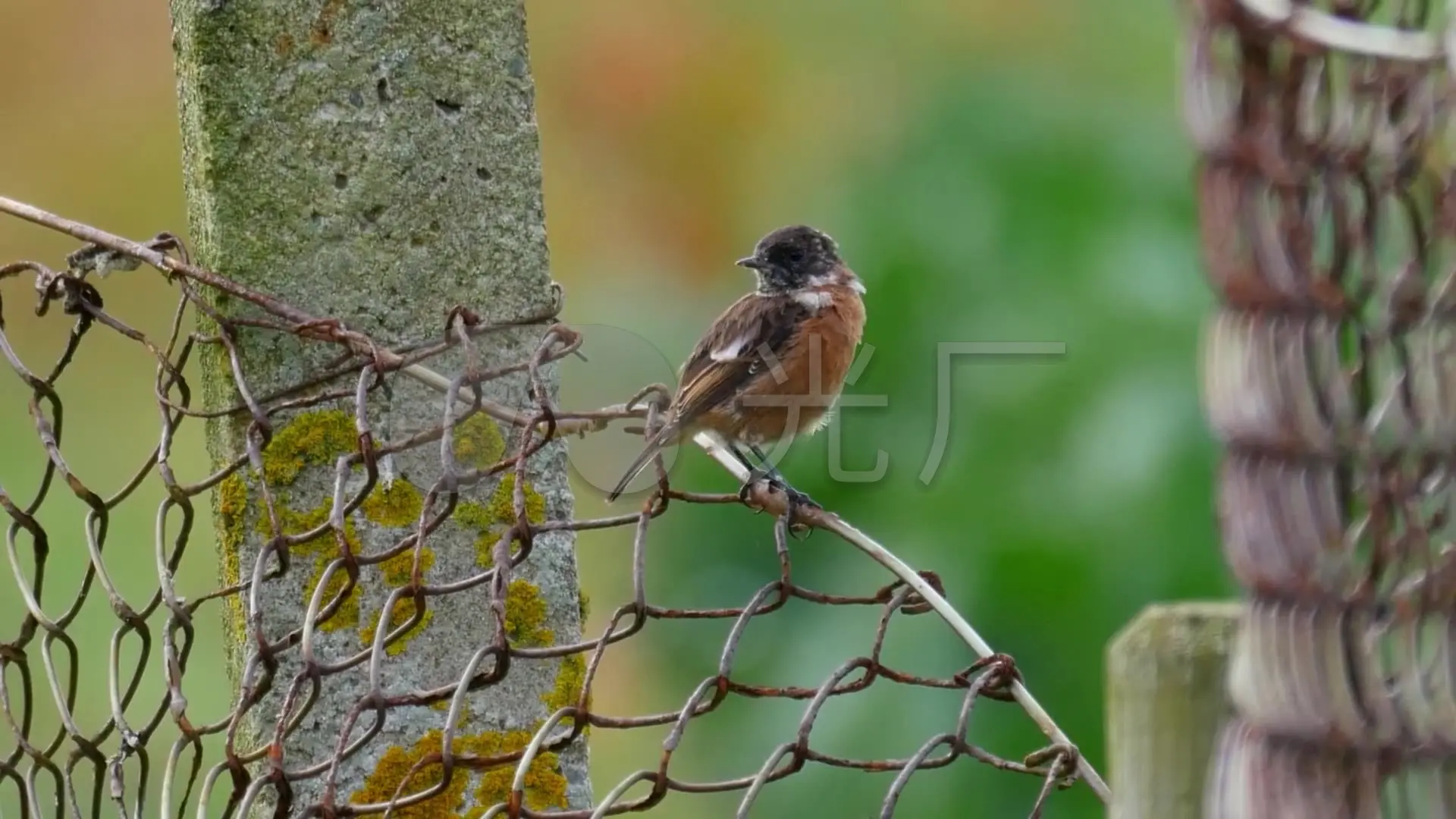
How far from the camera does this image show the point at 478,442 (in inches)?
75.7

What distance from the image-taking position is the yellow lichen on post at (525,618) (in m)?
1.95

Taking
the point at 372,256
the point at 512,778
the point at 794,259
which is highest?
the point at 794,259

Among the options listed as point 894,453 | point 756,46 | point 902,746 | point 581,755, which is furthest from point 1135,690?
point 756,46

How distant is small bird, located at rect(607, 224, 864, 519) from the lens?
362 centimetres

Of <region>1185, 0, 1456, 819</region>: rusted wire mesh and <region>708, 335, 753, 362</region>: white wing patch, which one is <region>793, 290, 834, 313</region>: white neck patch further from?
<region>1185, 0, 1456, 819</region>: rusted wire mesh

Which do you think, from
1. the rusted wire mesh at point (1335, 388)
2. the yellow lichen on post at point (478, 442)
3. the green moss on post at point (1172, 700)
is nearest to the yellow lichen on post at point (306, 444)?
the yellow lichen on post at point (478, 442)

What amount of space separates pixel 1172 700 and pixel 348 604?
118 cm

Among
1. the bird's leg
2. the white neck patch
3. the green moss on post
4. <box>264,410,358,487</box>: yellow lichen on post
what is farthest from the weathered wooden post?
the white neck patch

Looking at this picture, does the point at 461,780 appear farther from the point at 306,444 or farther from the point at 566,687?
the point at 306,444

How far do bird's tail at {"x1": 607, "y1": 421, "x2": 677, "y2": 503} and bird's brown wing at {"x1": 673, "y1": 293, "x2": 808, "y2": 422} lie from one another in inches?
43.7

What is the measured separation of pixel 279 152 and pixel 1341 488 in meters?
1.39

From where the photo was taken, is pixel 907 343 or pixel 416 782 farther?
pixel 907 343

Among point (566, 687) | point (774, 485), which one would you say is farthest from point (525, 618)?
point (774, 485)

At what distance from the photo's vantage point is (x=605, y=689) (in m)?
5.23
